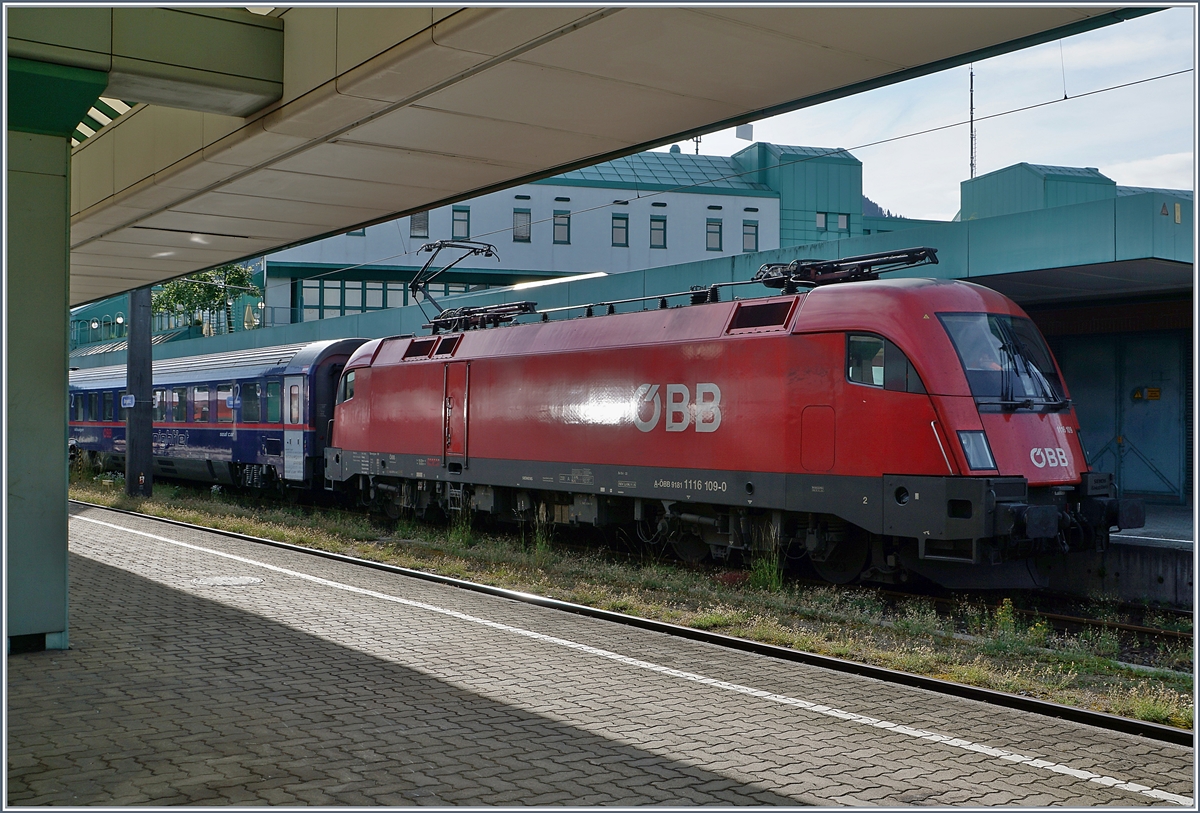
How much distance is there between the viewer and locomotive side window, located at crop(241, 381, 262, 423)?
77.3ft

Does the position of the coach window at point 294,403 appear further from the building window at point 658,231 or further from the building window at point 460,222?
the building window at point 658,231

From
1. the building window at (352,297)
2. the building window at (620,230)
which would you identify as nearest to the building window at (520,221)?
the building window at (620,230)

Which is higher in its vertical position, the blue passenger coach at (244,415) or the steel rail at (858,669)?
the blue passenger coach at (244,415)

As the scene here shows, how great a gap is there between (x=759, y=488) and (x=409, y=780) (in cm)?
701

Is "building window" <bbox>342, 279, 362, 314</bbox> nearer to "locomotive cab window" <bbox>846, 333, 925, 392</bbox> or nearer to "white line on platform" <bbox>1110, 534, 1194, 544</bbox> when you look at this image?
"white line on platform" <bbox>1110, 534, 1194, 544</bbox>

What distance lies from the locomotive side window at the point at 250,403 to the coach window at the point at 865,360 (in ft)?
51.9

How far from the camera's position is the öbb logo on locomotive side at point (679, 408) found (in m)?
12.6

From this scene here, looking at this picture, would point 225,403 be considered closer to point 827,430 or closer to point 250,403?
point 250,403

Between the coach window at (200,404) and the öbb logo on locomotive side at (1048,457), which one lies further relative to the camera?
the coach window at (200,404)

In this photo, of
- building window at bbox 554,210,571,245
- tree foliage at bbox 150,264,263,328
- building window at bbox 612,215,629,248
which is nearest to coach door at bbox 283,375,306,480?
tree foliage at bbox 150,264,263,328

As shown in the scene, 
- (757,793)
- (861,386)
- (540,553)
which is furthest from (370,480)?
(757,793)

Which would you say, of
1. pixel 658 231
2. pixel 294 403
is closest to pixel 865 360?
pixel 294 403

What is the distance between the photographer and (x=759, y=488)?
11930 millimetres

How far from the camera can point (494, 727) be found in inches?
259
